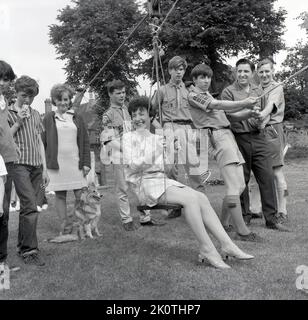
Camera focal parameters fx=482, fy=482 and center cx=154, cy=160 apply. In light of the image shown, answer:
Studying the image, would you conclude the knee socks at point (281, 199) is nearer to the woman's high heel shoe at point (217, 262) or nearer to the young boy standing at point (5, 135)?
the woman's high heel shoe at point (217, 262)

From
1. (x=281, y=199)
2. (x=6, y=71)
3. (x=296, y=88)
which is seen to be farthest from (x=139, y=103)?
(x=296, y=88)

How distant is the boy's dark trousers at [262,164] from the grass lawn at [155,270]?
9.7 inches

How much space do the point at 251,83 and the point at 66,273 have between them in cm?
316

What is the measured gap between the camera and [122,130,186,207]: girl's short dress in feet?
13.9

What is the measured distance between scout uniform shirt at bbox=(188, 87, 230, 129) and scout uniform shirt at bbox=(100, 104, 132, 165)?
38.5 inches

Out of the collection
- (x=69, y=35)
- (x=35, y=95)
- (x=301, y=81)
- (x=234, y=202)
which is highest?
(x=69, y=35)

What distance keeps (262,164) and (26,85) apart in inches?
108

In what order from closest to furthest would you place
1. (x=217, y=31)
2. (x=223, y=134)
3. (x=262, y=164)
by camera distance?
1. (x=223, y=134)
2. (x=262, y=164)
3. (x=217, y=31)

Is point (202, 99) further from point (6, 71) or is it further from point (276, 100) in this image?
point (6, 71)

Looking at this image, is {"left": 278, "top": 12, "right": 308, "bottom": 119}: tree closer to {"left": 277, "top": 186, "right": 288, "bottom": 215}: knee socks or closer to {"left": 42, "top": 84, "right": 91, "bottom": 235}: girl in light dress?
{"left": 277, "top": 186, "right": 288, "bottom": 215}: knee socks

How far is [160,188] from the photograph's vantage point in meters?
4.21
